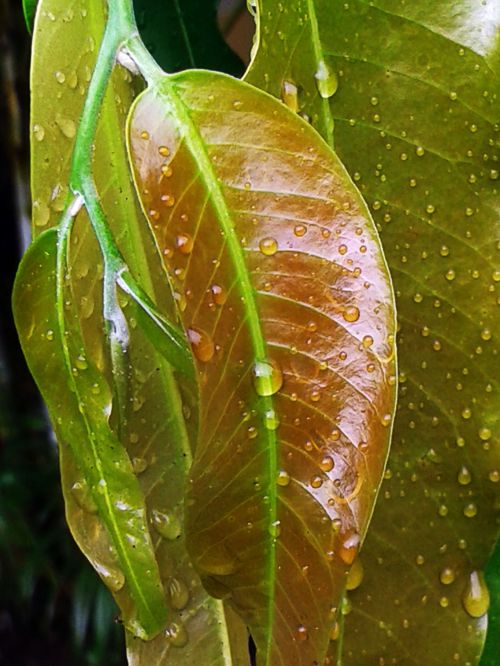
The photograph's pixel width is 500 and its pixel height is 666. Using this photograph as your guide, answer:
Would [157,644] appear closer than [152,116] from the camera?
No

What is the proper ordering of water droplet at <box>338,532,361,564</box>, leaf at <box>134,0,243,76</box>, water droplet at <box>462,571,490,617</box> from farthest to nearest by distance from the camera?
leaf at <box>134,0,243,76</box> → water droplet at <box>462,571,490,617</box> → water droplet at <box>338,532,361,564</box>

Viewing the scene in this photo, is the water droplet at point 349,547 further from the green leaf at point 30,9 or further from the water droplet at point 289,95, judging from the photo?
the green leaf at point 30,9

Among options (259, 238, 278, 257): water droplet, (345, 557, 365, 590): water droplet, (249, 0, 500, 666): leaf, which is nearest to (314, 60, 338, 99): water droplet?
(249, 0, 500, 666): leaf

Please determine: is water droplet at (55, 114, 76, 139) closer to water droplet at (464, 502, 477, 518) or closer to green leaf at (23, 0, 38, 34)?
green leaf at (23, 0, 38, 34)

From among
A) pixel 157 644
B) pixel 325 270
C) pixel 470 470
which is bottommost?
pixel 157 644

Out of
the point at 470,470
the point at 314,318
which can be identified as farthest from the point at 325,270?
the point at 470,470

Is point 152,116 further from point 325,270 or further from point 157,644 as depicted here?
point 157,644
